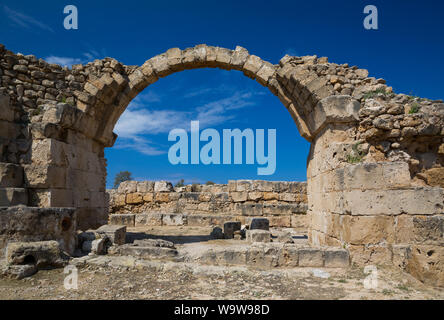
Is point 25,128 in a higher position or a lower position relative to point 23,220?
higher

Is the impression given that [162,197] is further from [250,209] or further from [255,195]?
[255,195]

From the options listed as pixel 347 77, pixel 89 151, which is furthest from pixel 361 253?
pixel 89 151

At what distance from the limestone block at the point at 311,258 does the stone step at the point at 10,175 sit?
196 inches

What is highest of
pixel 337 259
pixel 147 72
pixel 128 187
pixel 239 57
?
pixel 239 57

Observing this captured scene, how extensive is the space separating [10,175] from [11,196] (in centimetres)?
41

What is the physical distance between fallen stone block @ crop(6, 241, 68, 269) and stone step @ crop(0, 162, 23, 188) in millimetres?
1530

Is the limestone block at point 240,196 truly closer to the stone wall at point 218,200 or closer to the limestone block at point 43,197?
the stone wall at point 218,200

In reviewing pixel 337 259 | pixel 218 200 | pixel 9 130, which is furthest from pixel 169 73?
pixel 218 200

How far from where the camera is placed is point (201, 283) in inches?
145

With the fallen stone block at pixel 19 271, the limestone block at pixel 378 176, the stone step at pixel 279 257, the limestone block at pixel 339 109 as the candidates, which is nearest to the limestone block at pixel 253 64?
the limestone block at pixel 339 109

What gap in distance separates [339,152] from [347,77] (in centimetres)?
148

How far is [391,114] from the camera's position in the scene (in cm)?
466

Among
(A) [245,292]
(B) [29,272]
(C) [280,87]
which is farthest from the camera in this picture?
(C) [280,87]

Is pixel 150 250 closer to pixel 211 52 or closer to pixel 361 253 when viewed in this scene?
pixel 361 253
